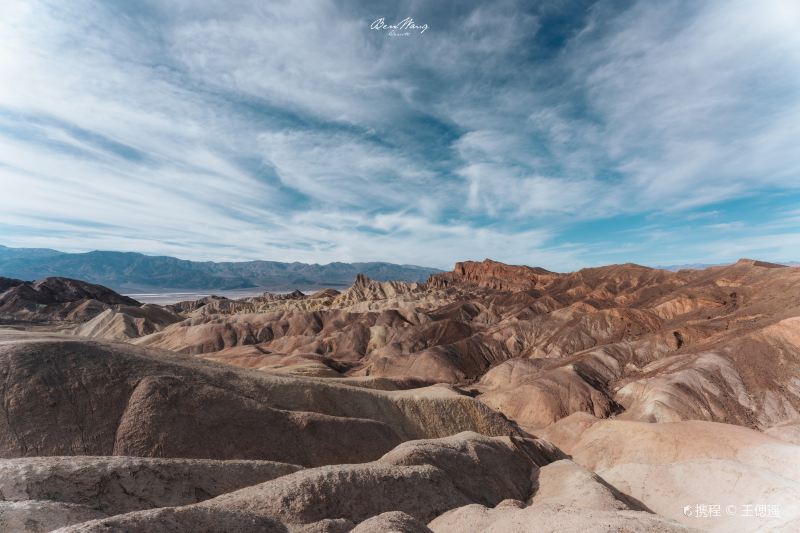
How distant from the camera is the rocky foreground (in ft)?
36.3

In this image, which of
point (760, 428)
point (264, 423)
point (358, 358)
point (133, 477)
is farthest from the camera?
point (358, 358)

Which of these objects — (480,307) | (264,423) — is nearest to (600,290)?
(480,307)

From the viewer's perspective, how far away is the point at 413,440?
22.1 m

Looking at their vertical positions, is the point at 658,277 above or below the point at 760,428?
above

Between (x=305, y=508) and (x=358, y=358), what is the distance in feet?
212

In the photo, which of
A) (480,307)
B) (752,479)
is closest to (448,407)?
(752,479)

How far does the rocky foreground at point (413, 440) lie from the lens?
1107 centimetres

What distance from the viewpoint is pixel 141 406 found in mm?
18297

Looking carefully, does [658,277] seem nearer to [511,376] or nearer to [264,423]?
[511,376]

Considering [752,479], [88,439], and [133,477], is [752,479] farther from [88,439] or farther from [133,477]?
[88,439]

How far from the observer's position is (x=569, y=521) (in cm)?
1084

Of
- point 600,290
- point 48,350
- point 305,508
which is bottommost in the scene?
point 305,508

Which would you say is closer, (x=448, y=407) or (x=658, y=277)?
(x=448, y=407)

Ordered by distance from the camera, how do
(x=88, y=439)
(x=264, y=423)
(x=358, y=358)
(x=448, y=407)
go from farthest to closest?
(x=358, y=358), (x=448, y=407), (x=264, y=423), (x=88, y=439)
